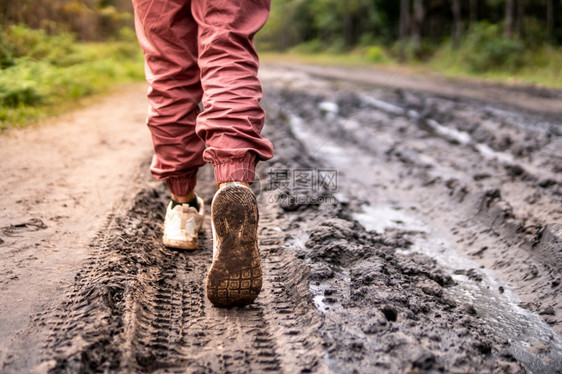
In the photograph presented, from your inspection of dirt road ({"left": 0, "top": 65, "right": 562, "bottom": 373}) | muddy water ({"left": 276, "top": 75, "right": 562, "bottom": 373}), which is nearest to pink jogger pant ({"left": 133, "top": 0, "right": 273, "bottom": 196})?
dirt road ({"left": 0, "top": 65, "right": 562, "bottom": 373})

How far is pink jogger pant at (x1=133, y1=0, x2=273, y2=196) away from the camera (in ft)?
5.34

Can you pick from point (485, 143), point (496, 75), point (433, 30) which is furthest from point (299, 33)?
point (485, 143)

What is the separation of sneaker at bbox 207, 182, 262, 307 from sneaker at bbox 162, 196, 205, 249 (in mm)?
631

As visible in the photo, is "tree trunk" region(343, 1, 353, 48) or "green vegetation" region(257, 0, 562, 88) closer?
"green vegetation" region(257, 0, 562, 88)

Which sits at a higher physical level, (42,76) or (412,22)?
(412,22)

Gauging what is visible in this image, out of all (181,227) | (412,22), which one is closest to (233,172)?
(181,227)

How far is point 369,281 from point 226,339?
2.19 ft

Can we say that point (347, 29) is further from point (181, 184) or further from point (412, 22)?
point (181, 184)

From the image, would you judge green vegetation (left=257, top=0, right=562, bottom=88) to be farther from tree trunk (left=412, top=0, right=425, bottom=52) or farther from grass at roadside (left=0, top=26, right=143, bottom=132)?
grass at roadside (left=0, top=26, right=143, bottom=132)

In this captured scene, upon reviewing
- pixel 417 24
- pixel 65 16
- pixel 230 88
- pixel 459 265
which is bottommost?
pixel 459 265

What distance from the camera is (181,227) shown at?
223cm

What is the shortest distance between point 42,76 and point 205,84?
5576mm

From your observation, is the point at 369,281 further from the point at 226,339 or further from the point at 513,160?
the point at 513,160

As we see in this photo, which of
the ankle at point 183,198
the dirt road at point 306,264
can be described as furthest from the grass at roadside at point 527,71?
the ankle at point 183,198
